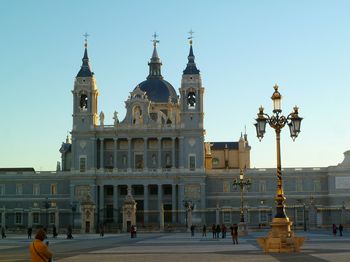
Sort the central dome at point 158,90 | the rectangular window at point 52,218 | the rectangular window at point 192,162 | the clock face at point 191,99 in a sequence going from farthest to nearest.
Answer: the central dome at point 158,90 → the clock face at point 191,99 → the rectangular window at point 192,162 → the rectangular window at point 52,218

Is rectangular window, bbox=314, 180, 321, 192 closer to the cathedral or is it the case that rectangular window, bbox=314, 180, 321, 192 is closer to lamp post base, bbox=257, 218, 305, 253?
the cathedral

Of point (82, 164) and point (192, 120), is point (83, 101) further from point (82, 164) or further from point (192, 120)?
point (192, 120)

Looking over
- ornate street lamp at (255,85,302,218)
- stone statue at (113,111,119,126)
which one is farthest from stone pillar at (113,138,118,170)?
ornate street lamp at (255,85,302,218)

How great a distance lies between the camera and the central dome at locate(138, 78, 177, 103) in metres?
133

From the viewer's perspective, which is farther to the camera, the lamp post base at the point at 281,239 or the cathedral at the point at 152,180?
the cathedral at the point at 152,180

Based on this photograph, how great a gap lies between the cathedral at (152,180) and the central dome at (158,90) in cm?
1201

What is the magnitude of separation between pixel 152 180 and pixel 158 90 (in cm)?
2484

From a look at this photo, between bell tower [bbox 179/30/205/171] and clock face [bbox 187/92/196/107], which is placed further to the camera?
clock face [bbox 187/92/196/107]

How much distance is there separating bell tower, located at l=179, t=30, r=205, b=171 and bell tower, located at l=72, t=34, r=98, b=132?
580 inches

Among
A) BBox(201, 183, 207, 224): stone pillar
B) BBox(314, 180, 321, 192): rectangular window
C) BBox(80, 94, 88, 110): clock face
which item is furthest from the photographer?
BBox(80, 94, 88, 110): clock face

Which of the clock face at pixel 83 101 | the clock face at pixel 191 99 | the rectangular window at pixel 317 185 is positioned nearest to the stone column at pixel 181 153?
the clock face at pixel 191 99

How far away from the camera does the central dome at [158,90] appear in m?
133

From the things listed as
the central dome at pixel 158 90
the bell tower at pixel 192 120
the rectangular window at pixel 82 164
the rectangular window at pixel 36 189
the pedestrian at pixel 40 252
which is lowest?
the pedestrian at pixel 40 252

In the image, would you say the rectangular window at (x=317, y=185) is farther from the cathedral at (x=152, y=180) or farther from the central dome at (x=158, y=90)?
the central dome at (x=158, y=90)
